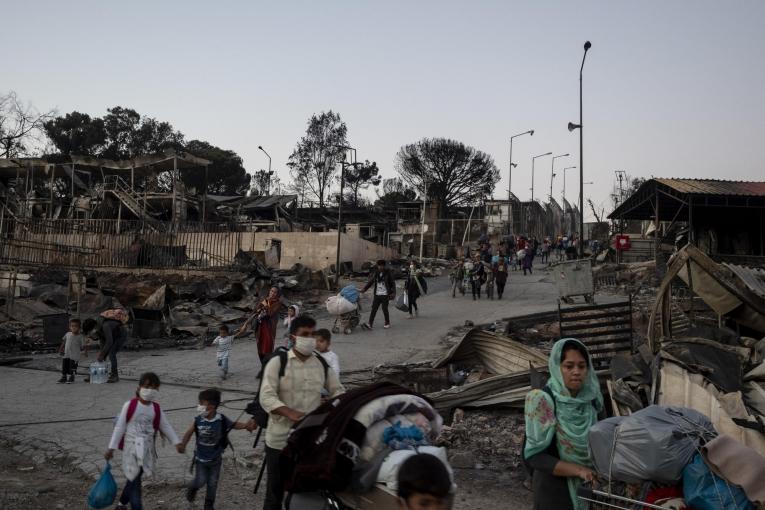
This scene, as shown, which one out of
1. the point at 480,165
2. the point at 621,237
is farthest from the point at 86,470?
the point at 480,165

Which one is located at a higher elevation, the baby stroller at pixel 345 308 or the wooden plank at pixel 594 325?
the wooden plank at pixel 594 325

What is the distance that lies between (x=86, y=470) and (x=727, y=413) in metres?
5.86

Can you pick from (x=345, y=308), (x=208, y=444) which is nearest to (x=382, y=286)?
(x=345, y=308)

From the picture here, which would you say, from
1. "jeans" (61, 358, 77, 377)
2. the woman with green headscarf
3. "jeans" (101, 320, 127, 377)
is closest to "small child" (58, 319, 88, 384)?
"jeans" (61, 358, 77, 377)

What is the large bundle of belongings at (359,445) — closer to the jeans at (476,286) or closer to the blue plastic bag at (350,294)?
the blue plastic bag at (350,294)

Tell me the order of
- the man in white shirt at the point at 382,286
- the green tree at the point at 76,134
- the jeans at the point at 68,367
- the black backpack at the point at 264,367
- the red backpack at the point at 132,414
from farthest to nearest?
the green tree at the point at 76,134, the man in white shirt at the point at 382,286, the jeans at the point at 68,367, the red backpack at the point at 132,414, the black backpack at the point at 264,367

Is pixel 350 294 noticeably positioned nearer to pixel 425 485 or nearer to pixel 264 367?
pixel 264 367

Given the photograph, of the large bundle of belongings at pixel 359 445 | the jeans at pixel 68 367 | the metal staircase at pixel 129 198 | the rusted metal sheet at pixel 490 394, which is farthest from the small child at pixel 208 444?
the metal staircase at pixel 129 198

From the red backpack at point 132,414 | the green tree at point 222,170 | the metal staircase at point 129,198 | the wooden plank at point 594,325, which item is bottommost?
the red backpack at point 132,414

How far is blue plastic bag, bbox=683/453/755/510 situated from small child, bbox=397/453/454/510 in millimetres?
1354

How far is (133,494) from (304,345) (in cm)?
191

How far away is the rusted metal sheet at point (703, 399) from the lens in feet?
14.6

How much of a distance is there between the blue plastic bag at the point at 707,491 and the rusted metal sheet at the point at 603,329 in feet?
18.6

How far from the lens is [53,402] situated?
28.6ft
